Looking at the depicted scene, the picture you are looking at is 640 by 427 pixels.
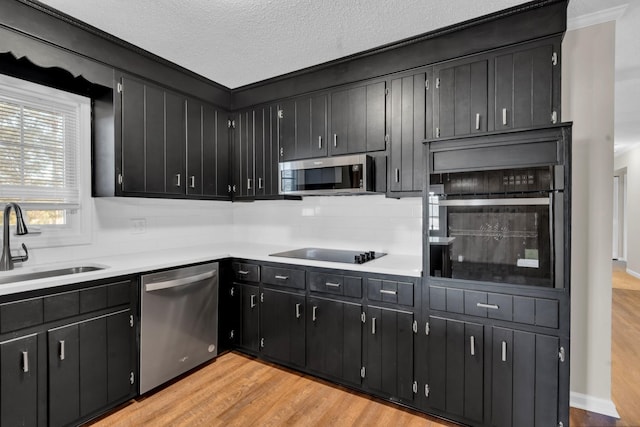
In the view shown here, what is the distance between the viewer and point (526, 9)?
6.57ft

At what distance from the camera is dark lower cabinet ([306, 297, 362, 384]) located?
7.62ft

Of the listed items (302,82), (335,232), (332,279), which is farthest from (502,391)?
(302,82)

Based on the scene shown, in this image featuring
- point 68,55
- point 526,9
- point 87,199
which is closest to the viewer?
point 526,9

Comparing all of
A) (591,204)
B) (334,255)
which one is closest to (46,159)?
(334,255)

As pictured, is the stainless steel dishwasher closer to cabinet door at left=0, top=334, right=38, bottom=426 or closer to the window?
cabinet door at left=0, top=334, right=38, bottom=426

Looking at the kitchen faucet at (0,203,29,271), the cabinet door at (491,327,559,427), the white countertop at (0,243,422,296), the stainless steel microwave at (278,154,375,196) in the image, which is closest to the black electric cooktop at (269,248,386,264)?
the white countertop at (0,243,422,296)

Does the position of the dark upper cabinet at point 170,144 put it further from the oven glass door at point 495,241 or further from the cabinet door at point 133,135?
the oven glass door at point 495,241

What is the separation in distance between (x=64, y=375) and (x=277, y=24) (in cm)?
249

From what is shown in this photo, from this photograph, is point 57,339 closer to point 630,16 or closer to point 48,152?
point 48,152

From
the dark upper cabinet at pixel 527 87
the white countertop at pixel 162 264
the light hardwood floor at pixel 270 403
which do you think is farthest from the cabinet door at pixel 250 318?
the dark upper cabinet at pixel 527 87

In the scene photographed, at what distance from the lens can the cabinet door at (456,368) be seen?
1929mm

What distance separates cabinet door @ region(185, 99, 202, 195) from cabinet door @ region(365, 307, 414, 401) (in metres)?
1.93

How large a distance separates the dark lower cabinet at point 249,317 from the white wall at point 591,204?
91.5 inches

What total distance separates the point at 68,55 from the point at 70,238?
4.24 ft
